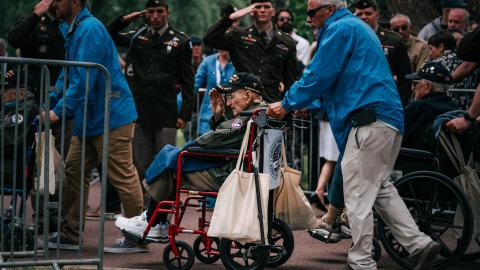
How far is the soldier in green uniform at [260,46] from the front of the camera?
37.2 feet

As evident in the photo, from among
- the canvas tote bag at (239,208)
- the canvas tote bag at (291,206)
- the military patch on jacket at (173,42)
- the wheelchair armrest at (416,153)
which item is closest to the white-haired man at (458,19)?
the military patch on jacket at (173,42)

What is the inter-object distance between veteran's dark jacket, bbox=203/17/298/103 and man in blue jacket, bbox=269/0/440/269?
2983mm

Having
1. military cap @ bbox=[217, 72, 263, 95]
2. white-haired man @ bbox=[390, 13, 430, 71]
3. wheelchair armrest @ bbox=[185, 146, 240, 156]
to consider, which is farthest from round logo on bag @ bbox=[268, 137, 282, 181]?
white-haired man @ bbox=[390, 13, 430, 71]

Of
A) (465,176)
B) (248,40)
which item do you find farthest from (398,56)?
(465,176)

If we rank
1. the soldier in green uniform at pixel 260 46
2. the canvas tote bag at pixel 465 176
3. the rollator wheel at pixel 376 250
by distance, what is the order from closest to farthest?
1. the rollator wheel at pixel 376 250
2. the canvas tote bag at pixel 465 176
3. the soldier in green uniform at pixel 260 46

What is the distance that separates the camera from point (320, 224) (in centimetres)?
932

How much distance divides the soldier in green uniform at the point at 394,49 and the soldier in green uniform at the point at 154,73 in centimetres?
183

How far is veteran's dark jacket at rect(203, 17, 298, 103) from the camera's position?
11344 millimetres

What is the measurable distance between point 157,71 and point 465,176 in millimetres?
3945

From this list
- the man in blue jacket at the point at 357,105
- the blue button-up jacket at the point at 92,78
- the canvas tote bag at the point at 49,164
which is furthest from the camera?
the blue button-up jacket at the point at 92,78

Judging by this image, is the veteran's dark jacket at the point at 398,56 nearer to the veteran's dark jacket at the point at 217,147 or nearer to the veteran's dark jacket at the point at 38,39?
the veteran's dark jacket at the point at 38,39

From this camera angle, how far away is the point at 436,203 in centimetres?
945

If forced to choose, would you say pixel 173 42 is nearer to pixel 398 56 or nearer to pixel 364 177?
pixel 398 56

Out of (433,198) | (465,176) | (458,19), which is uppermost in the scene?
(458,19)
